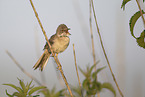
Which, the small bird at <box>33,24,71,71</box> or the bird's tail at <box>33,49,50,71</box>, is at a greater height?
the small bird at <box>33,24,71,71</box>

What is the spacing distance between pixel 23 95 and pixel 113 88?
0.89 metres

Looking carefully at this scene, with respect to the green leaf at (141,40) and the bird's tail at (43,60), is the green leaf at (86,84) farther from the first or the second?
the bird's tail at (43,60)

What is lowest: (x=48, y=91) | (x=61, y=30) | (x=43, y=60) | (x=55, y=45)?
(x=48, y=91)

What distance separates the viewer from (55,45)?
3.81 m

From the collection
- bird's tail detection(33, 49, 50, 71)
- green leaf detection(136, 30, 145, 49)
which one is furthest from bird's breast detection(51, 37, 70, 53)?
green leaf detection(136, 30, 145, 49)

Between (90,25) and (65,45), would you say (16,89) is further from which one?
(65,45)

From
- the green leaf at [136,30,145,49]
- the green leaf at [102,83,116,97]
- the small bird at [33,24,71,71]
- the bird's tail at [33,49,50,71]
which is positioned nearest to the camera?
the green leaf at [136,30,145,49]

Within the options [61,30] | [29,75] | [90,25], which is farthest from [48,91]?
[61,30]

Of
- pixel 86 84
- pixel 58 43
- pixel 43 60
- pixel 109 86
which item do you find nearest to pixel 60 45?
pixel 58 43

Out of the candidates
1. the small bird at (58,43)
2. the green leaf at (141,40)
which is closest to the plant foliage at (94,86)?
the green leaf at (141,40)

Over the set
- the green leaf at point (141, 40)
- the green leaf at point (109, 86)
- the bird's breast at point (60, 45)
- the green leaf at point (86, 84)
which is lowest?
the green leaf at point (109, 86)

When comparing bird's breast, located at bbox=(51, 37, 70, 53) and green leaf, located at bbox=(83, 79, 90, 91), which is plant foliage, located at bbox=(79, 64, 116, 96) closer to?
green leaf, located at bbox=(83, 79, 90, 91)

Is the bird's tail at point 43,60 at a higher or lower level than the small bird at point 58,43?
lower

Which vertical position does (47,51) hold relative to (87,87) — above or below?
above
